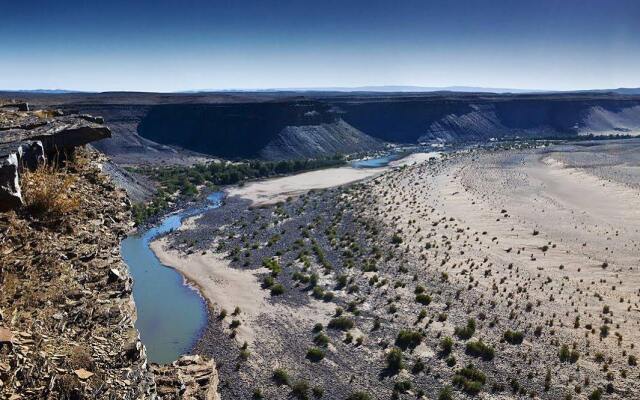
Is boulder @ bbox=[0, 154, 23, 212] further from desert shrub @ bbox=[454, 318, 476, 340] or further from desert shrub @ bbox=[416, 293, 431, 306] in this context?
desert shrub @ bbox=[416, 293, 431, 306]

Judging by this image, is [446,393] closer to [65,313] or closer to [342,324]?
[342,324]

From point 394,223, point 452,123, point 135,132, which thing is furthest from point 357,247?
point 452,123

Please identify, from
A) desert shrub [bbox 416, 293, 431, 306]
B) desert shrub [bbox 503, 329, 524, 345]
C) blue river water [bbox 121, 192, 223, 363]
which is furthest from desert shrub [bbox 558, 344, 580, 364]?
blue river water [bbox 121, 192, 223, 363]

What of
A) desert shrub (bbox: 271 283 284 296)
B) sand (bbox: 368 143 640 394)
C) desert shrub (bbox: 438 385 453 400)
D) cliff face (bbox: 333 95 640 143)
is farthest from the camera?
cliff face (bbox: 333 95 640 143)

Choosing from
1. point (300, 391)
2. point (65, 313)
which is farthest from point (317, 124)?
point (65, 313)

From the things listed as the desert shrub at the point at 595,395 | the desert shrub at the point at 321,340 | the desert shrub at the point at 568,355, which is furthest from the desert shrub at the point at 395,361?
the desert shrub at the point at 595,395
